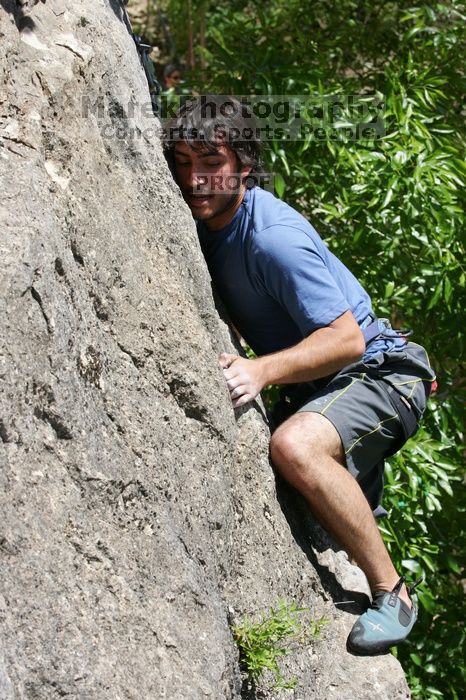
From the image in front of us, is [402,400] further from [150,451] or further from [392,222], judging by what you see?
[392,222]

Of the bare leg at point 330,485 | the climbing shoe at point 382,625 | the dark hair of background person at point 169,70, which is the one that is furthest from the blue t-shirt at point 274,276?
the dark hair of background person at point 169,70

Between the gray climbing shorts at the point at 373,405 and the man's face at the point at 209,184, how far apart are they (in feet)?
2.27

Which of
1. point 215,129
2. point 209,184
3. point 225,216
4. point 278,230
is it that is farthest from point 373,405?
point 215,129

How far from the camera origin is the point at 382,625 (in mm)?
3463

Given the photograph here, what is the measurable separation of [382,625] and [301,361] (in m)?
0.93

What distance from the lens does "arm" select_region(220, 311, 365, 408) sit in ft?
10.7

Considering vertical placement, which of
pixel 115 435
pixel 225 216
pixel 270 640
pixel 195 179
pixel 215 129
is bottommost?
pixel 270 640

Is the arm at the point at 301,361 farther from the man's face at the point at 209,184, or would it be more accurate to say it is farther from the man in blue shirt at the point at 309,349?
the man's face at the point at 209,184

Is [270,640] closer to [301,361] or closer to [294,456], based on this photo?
[294,456]

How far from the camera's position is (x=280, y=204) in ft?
11.7

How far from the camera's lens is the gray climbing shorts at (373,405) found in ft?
11.5

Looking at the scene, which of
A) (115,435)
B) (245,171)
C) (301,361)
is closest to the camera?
(115,435)

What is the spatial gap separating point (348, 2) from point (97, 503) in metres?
4.50

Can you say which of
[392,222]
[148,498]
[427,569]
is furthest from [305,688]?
[392,222]
